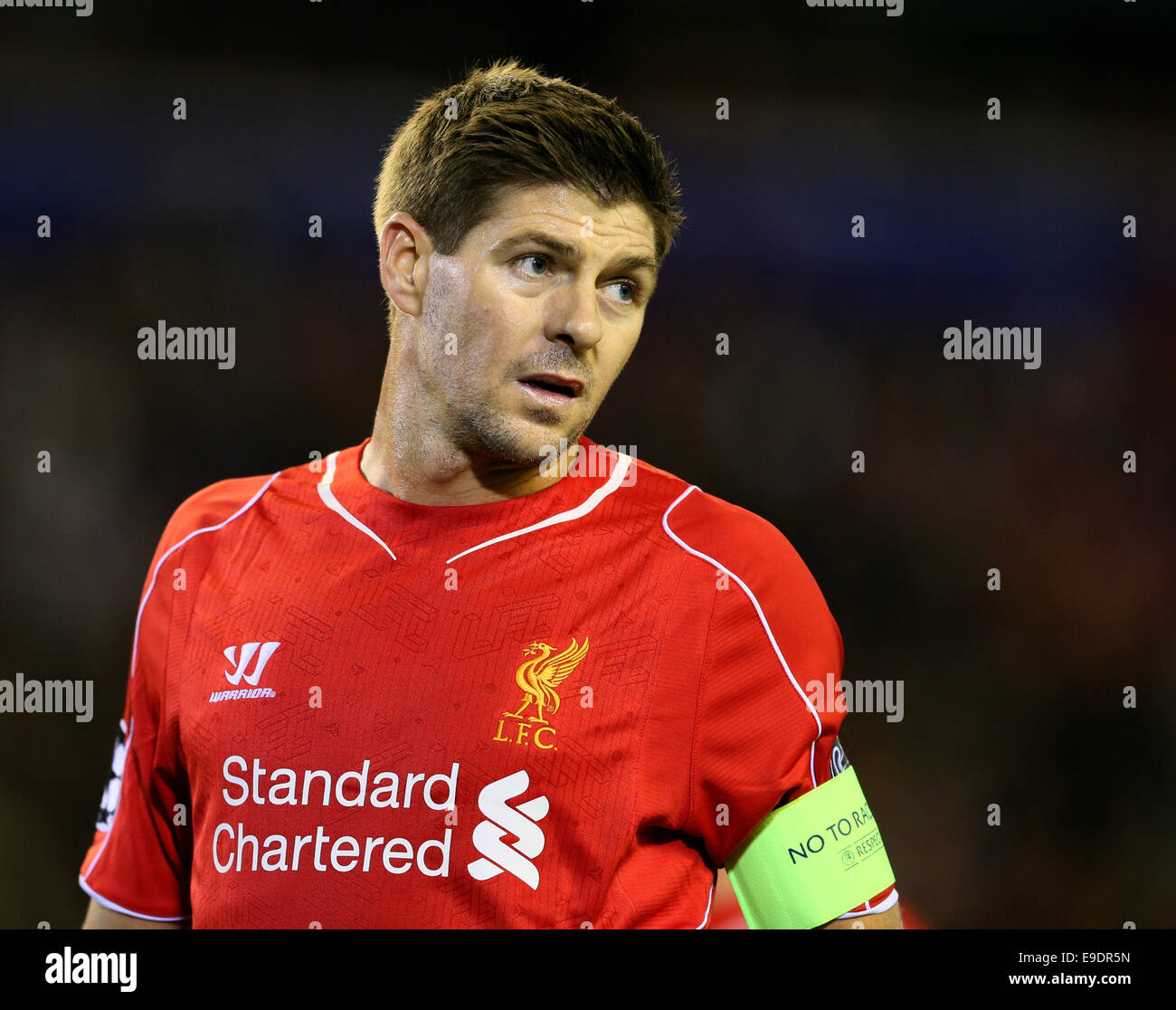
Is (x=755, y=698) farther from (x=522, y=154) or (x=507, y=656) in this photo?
(x=522, y=154)

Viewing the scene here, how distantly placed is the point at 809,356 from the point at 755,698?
2.75 meters

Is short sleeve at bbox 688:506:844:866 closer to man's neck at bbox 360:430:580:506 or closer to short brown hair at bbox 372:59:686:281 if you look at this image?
man's neck at bbox 360:430:580:506

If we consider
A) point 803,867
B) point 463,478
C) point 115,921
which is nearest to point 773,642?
point 803,867

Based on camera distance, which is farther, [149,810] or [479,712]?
[149,810]

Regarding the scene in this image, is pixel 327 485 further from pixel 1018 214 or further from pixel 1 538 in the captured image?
pixel 1018 214

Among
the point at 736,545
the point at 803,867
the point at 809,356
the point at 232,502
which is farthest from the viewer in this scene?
the point at 809,356

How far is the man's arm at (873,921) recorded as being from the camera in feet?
6.15

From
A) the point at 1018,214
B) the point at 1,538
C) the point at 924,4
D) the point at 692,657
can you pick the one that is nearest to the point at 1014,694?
the point at 1018,214


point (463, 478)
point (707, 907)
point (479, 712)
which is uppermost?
point (463, 478)

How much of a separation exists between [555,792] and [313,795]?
1.30 feet

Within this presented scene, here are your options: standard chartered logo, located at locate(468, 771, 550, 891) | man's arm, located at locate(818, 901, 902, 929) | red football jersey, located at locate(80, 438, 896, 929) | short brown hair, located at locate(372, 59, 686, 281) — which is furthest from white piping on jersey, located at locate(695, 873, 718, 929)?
short brown hair, located at locate(372, 59, 686, 281)

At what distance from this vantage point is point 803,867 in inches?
73.3

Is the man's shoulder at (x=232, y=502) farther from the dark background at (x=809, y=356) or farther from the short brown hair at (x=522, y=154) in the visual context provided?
the dark background at (x=809, y=356)

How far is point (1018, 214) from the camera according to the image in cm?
427
